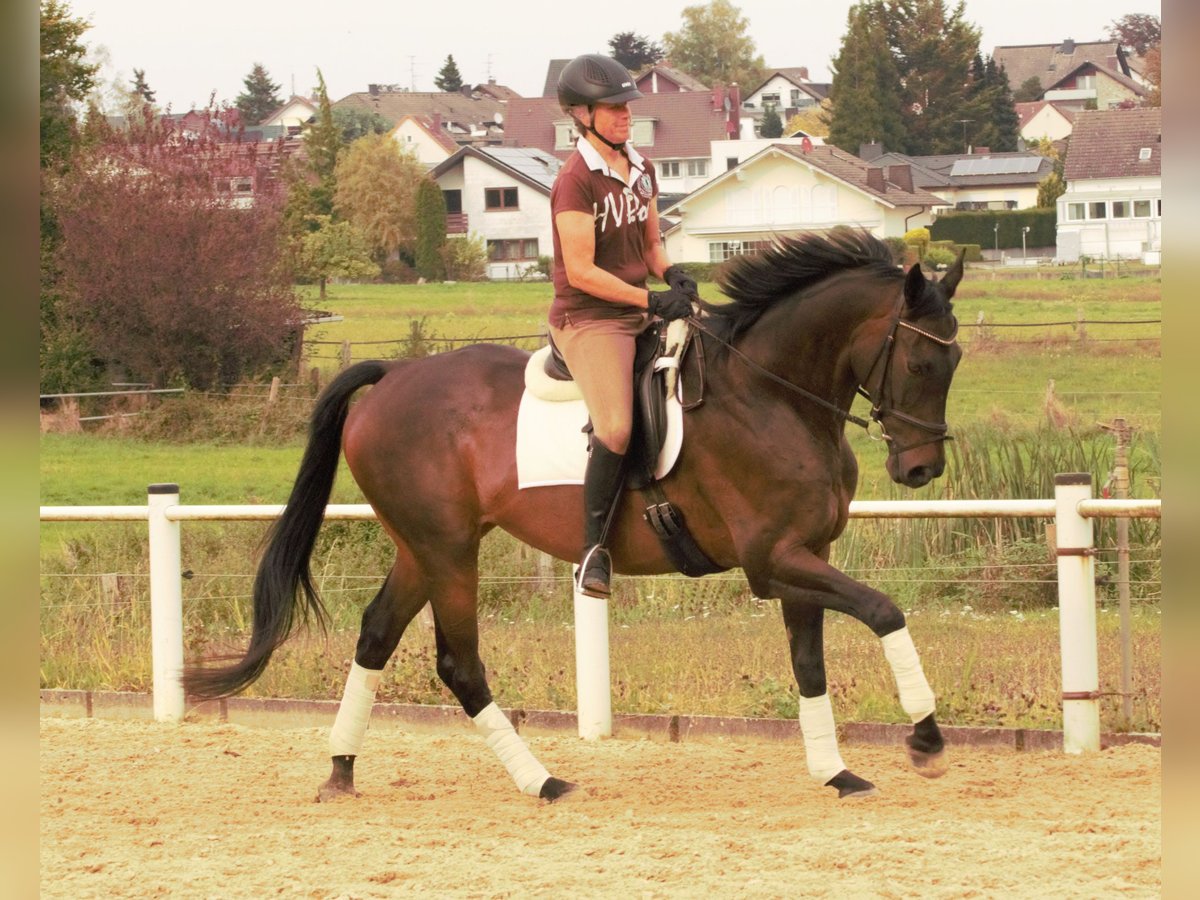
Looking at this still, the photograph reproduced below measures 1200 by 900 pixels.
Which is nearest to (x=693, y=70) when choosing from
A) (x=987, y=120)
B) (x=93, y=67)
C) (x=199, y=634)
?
(x=987, y=120)

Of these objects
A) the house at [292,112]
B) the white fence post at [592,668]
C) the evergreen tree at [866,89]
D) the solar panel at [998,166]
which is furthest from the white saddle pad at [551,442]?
the house at [292,112]

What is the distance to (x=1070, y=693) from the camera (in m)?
6.89

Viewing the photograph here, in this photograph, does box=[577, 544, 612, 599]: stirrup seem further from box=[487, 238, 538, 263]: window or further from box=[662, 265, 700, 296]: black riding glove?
box=[487, 238, 538, 263]: window

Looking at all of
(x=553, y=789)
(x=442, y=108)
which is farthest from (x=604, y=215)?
(x=442, y=108)

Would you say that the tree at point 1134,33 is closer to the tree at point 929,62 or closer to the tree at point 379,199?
the tree at point 929,62

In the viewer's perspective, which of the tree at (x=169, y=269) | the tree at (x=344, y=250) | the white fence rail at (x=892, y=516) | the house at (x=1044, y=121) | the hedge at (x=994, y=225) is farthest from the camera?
the house at (x=1044, y=121)

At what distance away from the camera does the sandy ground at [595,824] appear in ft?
16.0

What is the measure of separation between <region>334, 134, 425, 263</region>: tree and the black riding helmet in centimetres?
6298

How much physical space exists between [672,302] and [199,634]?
15.7 ft

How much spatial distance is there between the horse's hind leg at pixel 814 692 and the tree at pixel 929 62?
8221 centimetres

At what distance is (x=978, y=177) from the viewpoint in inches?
3132

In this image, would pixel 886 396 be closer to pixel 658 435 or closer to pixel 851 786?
pixel 658 435

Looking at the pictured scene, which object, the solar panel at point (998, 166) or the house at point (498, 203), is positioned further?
the solar panel at point (998, 166)

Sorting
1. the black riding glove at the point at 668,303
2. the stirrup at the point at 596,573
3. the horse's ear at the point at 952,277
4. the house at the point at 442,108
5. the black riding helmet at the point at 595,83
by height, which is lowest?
the stirrup at the point at 596,573
